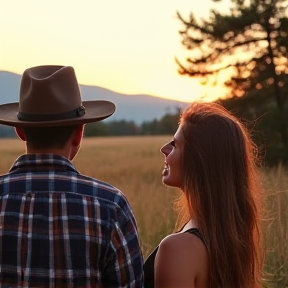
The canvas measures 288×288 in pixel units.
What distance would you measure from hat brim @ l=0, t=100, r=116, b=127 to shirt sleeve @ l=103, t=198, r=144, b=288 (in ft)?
0.93

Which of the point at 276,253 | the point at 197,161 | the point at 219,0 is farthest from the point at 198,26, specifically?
the point at 197,161

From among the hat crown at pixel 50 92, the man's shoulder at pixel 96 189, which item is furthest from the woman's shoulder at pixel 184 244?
the hat crown at pixel 50 92

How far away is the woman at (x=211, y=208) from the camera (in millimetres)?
2225

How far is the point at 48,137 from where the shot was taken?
214 cm

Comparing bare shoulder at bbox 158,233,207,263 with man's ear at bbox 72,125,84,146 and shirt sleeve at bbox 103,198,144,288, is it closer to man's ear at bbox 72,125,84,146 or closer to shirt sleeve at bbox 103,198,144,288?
shirt sleeve at bbox 103,198,144,288

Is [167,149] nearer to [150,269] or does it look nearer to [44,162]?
[150,269]

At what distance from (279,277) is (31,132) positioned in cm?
325

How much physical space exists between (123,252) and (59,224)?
205 millimetres

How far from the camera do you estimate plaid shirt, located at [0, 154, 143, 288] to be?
205 centimetres

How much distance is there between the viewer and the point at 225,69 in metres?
15.2

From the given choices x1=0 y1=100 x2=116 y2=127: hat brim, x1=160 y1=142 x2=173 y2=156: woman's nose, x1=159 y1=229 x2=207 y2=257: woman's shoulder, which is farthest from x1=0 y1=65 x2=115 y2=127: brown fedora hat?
x1=159 y1=229 x2=207 y2=257: woman's shoulder

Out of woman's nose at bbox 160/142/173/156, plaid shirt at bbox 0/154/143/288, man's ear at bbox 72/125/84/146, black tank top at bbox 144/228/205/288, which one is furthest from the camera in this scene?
woman's nose at bbox 160/142/173/156

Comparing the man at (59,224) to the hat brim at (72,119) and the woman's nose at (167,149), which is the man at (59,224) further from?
the woman's nose at (167,149)

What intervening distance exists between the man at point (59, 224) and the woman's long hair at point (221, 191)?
29 centimetres
